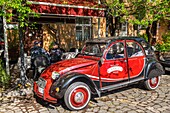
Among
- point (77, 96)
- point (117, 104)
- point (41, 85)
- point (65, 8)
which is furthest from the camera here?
point (65, 8)

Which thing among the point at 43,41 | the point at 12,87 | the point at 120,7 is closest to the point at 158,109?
the point at 12,87

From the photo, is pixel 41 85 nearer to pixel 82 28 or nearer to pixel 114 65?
pixel 114 65

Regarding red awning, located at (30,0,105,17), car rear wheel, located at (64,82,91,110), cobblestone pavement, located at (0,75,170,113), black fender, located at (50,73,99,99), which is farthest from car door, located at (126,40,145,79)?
red awning, located at (30,0,105,17)

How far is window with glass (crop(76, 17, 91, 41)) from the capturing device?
569 inches

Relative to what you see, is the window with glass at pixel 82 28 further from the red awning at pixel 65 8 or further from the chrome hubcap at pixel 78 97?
the chrome hubcap at pixel 78 97

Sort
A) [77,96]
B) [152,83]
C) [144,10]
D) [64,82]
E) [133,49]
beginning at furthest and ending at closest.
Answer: [144,10], [152,83], [133,49], [77,96], [64,82]

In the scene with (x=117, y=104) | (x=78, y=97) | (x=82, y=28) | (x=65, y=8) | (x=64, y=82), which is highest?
(x=65, y=8)

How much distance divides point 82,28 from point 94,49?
9.23 m

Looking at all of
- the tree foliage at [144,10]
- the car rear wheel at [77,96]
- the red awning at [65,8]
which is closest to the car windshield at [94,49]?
the car rear wheel at [77,96]

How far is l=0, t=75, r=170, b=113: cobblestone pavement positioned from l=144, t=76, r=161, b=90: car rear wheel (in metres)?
0.18

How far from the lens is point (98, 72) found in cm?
510

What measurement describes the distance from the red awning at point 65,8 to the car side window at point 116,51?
16.1ft

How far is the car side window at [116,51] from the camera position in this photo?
5344 millimetres

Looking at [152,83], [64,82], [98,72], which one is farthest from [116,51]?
[64,82]
